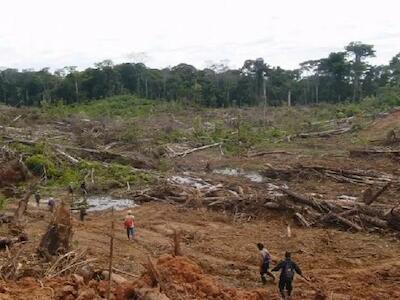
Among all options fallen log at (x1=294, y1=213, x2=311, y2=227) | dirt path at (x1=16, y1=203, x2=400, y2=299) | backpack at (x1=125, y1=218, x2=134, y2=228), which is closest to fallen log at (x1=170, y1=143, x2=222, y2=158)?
dirt path at (x1=16, y1=203, x2=400, y2=299)

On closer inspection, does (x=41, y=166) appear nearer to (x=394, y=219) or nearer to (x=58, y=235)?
(x=58, y=235)

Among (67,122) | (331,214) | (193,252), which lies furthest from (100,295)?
(67,122)

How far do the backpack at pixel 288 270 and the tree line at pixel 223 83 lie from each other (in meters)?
44.6

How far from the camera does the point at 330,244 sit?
44.4 ft

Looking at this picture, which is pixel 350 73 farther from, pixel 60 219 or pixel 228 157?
pixel 60 219

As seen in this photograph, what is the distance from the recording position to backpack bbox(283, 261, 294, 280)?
972 centimetres

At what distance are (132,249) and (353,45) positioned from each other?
48284 millimetres

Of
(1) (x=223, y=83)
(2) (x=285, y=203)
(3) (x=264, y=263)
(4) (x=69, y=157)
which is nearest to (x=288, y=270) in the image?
(3) (x=264, y=263)

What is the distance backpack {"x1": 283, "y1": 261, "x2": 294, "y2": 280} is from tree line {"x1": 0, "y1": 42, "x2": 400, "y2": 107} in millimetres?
44640

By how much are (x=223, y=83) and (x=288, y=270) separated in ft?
165

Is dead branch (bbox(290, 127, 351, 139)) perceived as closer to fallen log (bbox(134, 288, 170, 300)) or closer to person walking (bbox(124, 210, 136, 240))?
person walking (bbox(124, 210, 136, 240))

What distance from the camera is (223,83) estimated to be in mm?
59031

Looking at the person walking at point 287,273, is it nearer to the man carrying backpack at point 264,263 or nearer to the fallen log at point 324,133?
the man carrying backpack at point 264,263

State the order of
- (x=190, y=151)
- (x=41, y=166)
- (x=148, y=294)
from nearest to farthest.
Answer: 1. (x=148, y=294)
2. (x=41, y=166)
3. (x=190, y=151)
